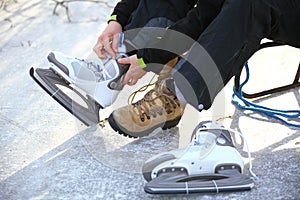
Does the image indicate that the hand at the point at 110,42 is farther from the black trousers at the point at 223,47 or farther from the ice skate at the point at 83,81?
the black trousers at the point at 223,47

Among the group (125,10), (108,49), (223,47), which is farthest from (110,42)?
(223,47)

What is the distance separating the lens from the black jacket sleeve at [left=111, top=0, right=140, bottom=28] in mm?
1639

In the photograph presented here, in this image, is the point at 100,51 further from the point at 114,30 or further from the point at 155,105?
the point at 155,105

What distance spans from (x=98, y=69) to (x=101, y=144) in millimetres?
217

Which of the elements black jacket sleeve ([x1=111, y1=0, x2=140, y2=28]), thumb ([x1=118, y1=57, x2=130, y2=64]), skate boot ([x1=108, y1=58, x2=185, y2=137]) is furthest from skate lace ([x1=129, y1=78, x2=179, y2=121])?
black jacket sleeve ([x1=111, y1=0, x2=140, y2=28])

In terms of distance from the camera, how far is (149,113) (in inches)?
59.8

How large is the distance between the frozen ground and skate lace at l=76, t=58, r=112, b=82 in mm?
173

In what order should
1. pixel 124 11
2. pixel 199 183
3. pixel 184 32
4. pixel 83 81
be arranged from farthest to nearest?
pixel 124 11, pixel 83 81, pixel 184 32, pixel 199 183

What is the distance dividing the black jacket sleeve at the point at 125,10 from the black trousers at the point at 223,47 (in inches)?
16.5

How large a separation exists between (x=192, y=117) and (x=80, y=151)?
372mm

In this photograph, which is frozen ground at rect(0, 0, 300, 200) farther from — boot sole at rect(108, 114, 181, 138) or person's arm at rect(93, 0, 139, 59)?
person's arm at rect(93, 0, 139, 59)

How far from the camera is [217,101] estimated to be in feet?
5.58

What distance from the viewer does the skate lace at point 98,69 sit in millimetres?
1535

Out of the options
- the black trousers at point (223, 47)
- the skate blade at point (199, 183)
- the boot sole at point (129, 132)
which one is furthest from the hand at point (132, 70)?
the skate blade at point (199, 183)
